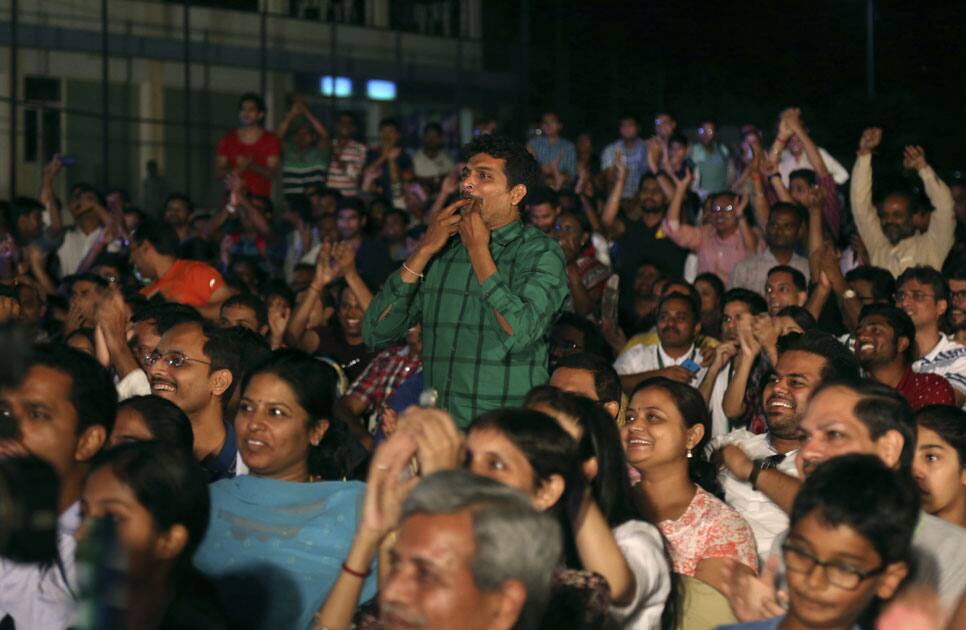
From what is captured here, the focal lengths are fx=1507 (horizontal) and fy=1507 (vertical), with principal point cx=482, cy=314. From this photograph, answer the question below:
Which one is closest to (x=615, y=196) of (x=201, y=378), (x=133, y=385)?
(x=133, y=385)

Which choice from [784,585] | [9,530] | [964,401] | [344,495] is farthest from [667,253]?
[9,530]

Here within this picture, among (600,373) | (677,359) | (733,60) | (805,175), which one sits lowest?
(677,359)

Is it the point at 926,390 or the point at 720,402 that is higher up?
the point at 926,390

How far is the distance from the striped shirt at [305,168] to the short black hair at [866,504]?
34.8 ft

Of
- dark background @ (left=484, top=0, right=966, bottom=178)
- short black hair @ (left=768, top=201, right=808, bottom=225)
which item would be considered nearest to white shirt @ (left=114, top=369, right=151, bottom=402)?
short black hair @ (left=768, top=201, right=808, bottom=225)

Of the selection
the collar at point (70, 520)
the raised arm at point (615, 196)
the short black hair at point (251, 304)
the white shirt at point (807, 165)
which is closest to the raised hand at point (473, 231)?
the collar at point (70, 520)

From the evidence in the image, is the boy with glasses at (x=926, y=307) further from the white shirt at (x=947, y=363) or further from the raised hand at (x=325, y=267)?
the raised hand at (x=325, y=267)

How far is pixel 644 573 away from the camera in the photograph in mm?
4145

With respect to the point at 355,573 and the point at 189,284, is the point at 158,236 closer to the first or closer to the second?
the point at 189,284

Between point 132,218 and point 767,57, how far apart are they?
9163 millimetres

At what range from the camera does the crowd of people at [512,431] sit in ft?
11.6

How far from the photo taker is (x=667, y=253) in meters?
11.2

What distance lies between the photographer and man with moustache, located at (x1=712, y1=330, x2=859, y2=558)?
5496mm

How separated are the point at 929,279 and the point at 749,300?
0.95m
